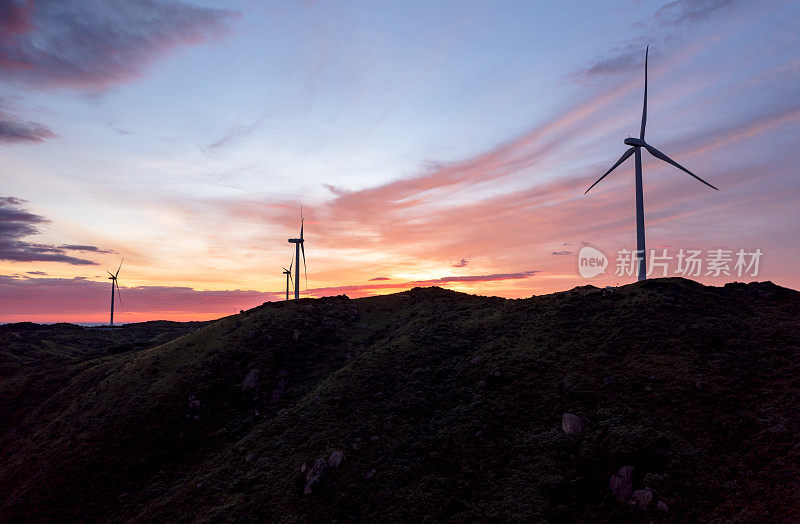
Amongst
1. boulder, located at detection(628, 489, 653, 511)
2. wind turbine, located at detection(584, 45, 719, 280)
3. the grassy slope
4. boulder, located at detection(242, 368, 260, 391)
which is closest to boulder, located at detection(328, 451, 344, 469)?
the grassy slope

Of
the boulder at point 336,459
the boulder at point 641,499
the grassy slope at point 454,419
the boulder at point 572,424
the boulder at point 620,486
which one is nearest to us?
the boulder at point 641,499

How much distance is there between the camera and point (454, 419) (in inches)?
1340

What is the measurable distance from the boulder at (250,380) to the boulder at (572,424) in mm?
33662

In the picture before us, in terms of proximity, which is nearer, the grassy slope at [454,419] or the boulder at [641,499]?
the boulder at [641,499]

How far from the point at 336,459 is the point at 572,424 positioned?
17.5 meters

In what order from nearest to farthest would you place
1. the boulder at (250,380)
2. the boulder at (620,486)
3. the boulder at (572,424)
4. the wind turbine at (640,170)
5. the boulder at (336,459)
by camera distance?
the boulder at (620,486) → the boulder at (572,424) → the boulder at (336,459) → the boulder at (250,380) → the wind turbine at (640,170)

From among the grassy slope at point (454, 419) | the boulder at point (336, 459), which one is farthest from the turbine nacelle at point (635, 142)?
the boulder at point (336, 459)

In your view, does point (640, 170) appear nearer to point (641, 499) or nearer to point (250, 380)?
point (641, 499)

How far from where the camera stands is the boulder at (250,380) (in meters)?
47.3

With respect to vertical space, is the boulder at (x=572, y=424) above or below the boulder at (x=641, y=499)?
above

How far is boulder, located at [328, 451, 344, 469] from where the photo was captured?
30706mm

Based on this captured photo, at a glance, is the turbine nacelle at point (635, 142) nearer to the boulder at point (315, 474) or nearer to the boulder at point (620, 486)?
the boulder at point (620, 486)

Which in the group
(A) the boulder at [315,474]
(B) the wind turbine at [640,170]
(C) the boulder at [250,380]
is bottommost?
(A) the boulder at [315,474]

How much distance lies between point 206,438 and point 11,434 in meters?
31.8
